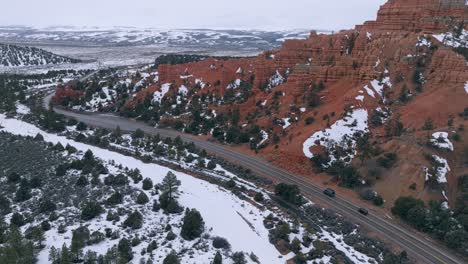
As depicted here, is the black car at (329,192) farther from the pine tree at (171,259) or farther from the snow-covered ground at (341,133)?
the pine tree at (171,259)

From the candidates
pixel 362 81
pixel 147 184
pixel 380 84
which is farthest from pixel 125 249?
pixel 362 81

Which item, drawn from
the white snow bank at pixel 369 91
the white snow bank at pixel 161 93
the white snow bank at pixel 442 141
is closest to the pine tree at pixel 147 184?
the white snow bank at pixel 442 141

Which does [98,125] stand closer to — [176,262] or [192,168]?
[192,168]

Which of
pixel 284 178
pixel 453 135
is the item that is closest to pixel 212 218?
pixel 284 178

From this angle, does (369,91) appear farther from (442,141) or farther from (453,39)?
(453,39)

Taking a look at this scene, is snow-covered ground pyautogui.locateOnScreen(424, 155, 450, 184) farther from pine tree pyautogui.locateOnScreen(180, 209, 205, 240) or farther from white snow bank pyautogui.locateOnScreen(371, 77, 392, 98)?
pine tree pyautogui.locateOnScreen(180, 209, 205, 240)

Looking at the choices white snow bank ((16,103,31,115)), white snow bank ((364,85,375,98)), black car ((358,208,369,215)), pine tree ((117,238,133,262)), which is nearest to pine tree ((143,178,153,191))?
pine tree ((117,238,133,262))
